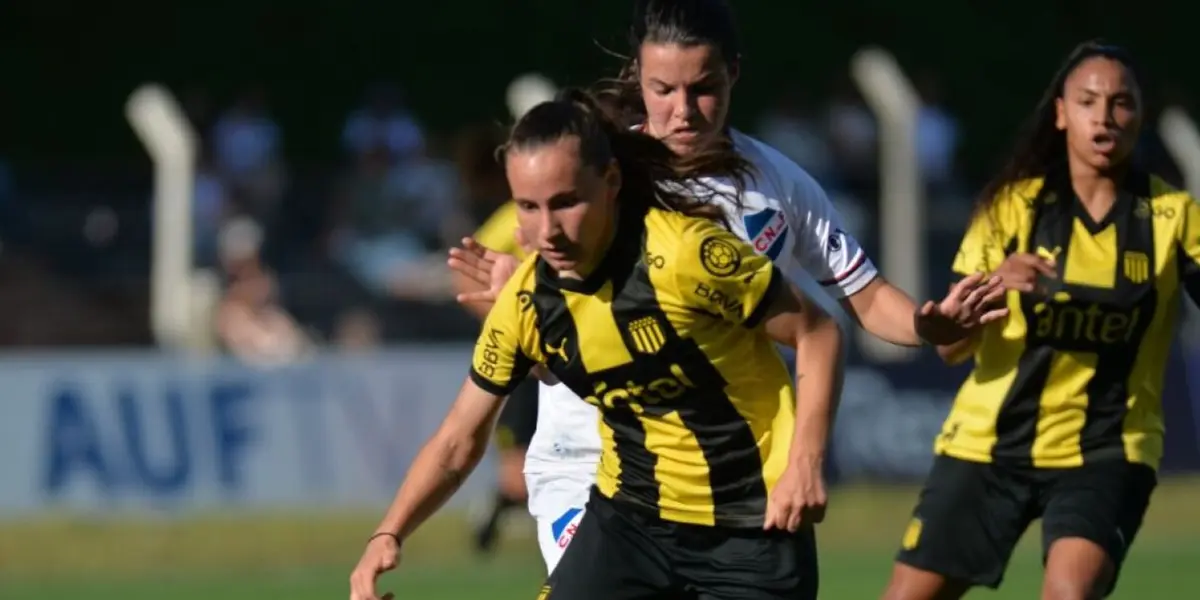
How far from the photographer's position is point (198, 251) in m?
15.9

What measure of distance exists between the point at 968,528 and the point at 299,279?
990 cm

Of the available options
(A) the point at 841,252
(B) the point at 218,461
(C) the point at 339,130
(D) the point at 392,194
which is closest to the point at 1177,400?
(D) the point at 392,194

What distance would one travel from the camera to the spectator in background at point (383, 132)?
17.9 metres

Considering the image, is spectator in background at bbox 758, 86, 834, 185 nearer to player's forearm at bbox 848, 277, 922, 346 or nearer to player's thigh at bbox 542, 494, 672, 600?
player's forearm at bbox 848, 277, 922, 346

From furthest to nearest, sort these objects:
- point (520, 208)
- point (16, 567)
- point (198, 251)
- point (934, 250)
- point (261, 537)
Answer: point (934, 250) → point (198, 251) → point (261, 537) → point (16, 567) → point (520, 208)

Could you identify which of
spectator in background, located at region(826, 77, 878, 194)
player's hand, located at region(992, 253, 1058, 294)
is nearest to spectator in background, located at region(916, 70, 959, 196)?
spectator in background, located at region(826, 77, 878, 194)

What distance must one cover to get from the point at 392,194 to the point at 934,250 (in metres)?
3.90

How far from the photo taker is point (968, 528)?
24.1 ft

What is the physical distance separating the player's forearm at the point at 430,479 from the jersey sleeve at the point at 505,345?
16cm

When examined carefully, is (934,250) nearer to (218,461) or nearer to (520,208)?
(218,461)

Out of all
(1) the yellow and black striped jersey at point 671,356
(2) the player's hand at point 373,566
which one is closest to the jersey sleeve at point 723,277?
(1) the yellow and black striped jersey at point 671,356

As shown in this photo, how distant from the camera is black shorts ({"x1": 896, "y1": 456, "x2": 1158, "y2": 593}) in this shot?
7.19m

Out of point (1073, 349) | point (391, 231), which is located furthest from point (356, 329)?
point (1073, 349)

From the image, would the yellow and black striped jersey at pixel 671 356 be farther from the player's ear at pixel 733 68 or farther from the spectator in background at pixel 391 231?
the spectator in background at pixel 391 231
